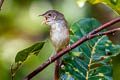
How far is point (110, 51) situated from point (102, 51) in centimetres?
5

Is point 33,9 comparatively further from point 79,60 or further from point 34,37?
point 79,60

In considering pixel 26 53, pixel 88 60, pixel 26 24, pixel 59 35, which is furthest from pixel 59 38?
pixel 26 24

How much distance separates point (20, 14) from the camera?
3.83 m

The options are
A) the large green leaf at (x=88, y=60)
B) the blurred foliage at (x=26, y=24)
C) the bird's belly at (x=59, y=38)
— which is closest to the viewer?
the large green leaf at (x=88, y=60)

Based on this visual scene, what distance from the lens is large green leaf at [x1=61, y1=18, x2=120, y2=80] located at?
6.13ft

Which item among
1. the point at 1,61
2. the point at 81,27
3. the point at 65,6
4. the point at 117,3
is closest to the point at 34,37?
the point at 65,6

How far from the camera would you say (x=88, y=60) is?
1908 millimetres

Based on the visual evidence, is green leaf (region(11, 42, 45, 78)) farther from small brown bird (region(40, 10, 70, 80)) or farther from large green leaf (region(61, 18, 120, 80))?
small brown bird (region(40, 10, 70, 80))

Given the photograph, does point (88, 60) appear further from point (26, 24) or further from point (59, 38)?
point (26, 24)

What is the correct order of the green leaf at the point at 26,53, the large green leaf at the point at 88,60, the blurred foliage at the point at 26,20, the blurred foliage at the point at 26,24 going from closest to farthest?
1. the green leaf at the point at 26,53
2. the large green leaf at the point at 88,60
3. the blurred foliage at the point at 26,24
4. the blurred foliage at the point at 26,20

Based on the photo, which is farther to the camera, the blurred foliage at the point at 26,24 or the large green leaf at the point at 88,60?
the blurred foliage at the point at 26,24

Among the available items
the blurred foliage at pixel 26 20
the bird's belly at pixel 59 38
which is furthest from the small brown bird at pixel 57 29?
the blurred foliage at pixel 26 20

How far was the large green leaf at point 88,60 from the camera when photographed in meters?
1.87

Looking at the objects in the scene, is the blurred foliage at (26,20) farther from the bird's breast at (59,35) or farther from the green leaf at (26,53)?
the green leaf at (26,53)
